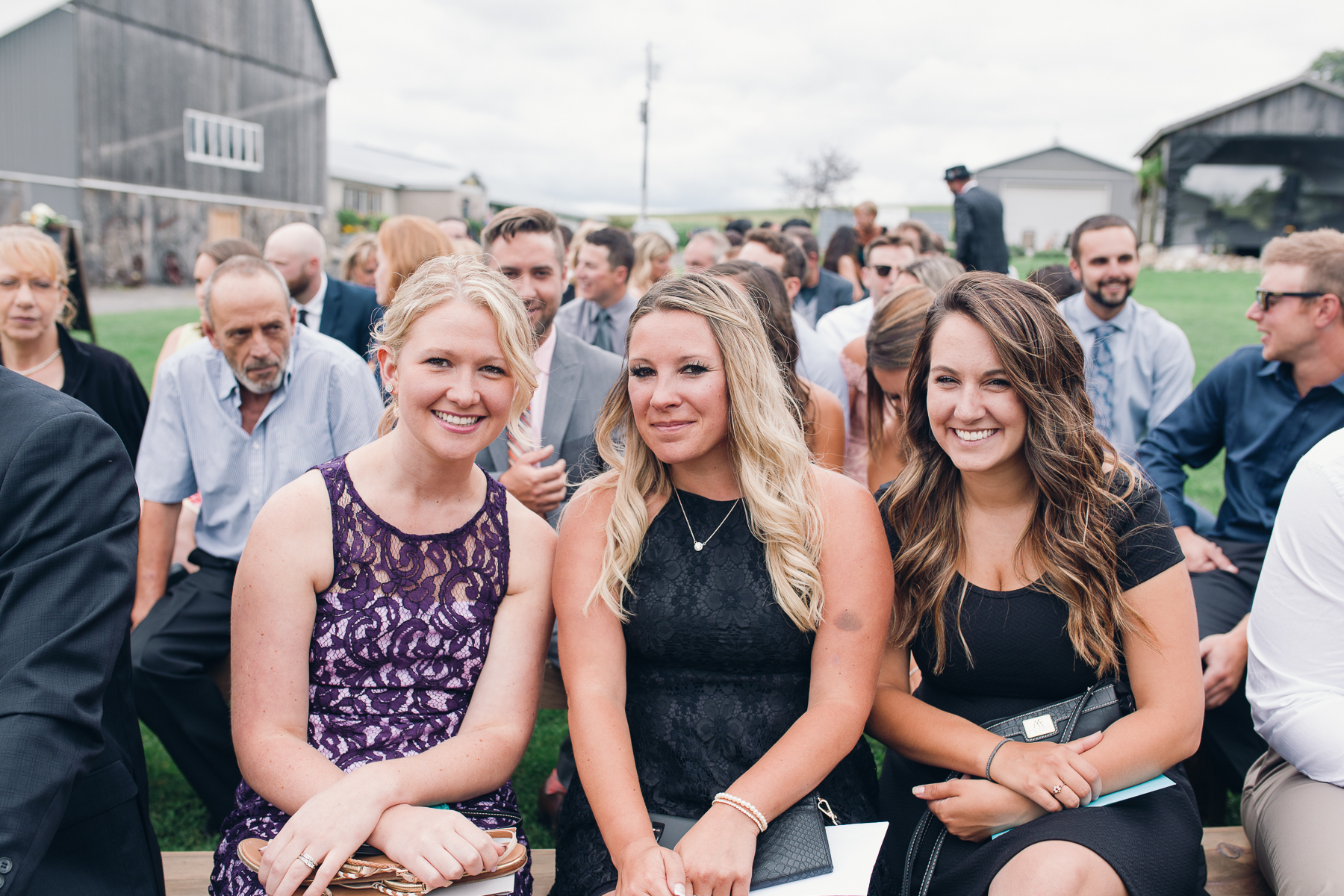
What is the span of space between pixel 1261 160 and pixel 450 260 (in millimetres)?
43485

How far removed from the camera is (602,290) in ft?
21.0

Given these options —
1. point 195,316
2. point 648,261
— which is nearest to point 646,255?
point 648,261

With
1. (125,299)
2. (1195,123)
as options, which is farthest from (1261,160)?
(125,299)

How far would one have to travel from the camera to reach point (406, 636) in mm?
2072

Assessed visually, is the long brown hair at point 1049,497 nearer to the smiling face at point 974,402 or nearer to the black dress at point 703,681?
the smiling face at point 974,402

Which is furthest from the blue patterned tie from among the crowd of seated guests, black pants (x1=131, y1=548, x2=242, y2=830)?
black pants (x1=131, y1=548, x2=242, y2=830)

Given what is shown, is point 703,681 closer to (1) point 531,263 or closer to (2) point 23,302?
(1) point 531,263

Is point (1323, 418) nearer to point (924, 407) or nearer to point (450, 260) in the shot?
point (924, 407)

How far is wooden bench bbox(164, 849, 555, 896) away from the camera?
2.37 metres

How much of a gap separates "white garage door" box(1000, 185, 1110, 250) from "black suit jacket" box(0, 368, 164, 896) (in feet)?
179

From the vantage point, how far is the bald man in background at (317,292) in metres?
5.67

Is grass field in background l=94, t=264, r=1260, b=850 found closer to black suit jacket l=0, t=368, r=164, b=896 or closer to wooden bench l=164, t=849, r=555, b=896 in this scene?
wooden bench l=164, t=849, r=555, b=896

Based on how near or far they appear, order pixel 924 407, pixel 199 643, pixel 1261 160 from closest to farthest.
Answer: pixel 924 407 → pixel 199 643 → pixel 1261 160

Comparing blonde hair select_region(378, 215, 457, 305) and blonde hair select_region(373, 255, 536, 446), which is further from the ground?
blonde hair select_region(378, 215, 457, 305)
